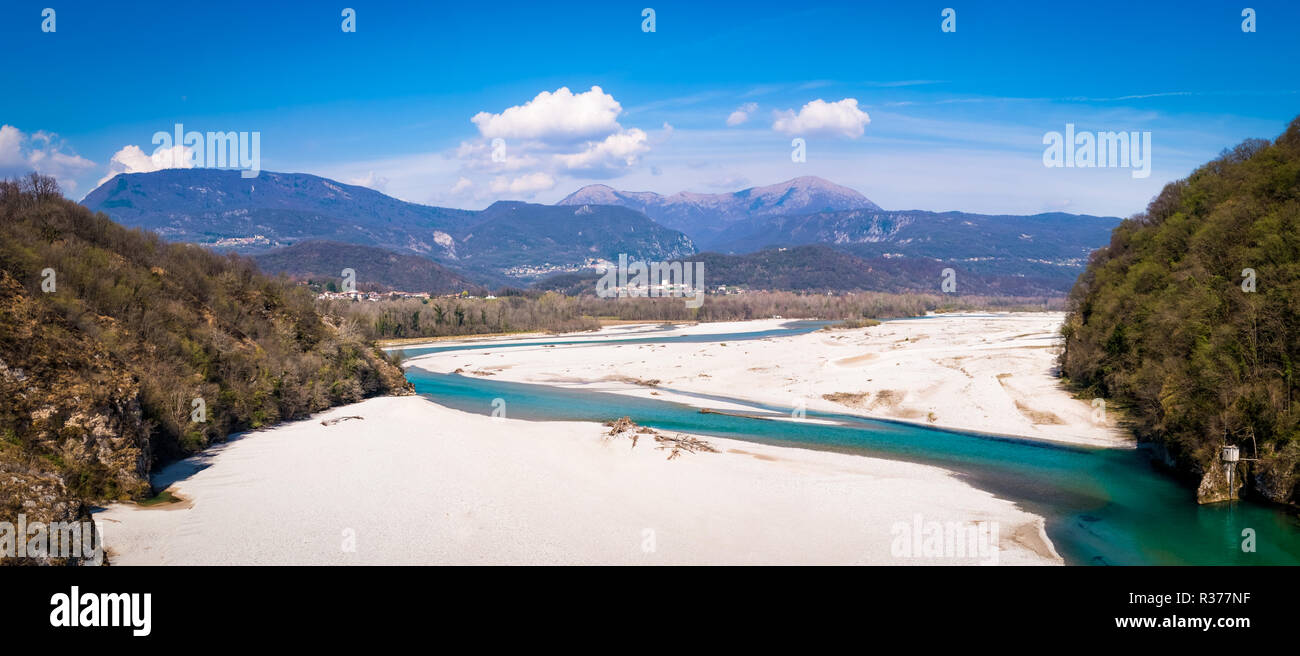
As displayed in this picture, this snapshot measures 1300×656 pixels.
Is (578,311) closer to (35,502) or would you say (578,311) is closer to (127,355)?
(127,355)

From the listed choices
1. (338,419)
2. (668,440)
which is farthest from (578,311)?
(668,440)

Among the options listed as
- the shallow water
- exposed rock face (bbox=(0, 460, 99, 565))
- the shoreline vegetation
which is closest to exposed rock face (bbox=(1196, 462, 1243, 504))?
the shallow water

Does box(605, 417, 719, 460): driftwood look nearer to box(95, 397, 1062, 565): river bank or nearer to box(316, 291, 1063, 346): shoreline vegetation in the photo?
box(95, 397, 1062, 565): river bank

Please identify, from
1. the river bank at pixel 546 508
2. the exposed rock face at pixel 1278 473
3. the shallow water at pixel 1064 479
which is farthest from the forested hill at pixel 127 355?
the exposed rock face at pixel 1278 473

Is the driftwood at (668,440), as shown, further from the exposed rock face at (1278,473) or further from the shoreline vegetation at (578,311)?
the shoreline vegetation at (578,311)

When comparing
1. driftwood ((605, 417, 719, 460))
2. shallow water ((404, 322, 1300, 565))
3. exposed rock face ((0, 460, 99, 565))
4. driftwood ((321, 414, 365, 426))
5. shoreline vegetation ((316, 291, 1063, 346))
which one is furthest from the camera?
shoreline vegetation ((316, 291, 1063, 346))
